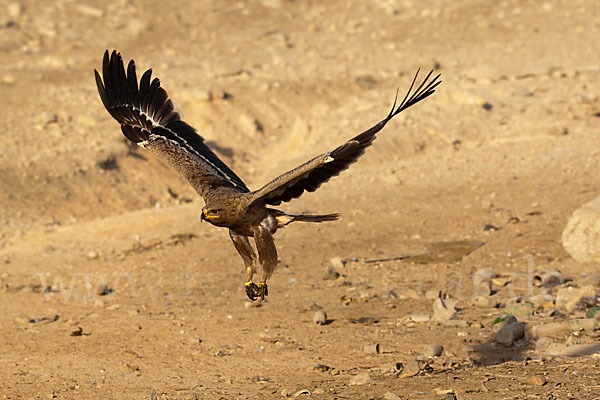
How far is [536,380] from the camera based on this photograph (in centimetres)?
660

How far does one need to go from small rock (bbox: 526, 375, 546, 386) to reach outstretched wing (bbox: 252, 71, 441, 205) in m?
2.09

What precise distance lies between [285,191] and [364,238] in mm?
4670

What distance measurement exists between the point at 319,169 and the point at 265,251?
99 cm

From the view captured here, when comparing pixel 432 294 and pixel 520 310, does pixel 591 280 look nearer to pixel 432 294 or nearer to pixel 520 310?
pixel 520 310

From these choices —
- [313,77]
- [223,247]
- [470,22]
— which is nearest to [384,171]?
[223,247]

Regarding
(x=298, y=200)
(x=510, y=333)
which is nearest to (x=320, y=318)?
(x=510, y=333)

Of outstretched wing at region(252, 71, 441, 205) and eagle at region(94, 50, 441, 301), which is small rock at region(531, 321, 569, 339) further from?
outstretched wing at region(252, 71, 441, 205)

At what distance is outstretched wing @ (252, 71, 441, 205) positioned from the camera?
6.46 metres

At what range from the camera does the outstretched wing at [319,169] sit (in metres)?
6.46

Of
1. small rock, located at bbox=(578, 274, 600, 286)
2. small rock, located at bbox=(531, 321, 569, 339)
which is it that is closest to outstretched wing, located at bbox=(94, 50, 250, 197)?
small rock, located at bbox=(531, 321, 569, 339)

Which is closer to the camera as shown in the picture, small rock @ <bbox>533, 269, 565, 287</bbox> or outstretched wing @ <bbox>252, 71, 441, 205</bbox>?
outstretched wing @ <bbox>252, 71, 441, 205</bbox>

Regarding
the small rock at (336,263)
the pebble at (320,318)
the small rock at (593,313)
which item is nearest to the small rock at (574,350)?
the small rock at (593,313)

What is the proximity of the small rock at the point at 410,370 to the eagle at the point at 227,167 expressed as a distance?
51.7 inches

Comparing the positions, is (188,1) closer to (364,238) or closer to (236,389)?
(364,238)
